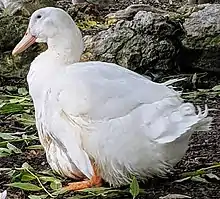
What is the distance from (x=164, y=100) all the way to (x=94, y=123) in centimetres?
32

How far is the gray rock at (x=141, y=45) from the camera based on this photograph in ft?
17.4

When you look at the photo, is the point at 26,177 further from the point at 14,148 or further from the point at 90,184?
the point at 14,148

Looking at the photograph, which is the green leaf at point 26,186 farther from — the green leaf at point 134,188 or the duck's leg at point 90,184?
the green leaf at point 134,188

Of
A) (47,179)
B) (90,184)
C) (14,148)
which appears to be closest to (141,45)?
(14,148)

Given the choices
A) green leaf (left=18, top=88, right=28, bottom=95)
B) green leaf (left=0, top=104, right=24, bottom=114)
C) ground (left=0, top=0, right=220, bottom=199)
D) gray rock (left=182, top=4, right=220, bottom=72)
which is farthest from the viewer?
gray rock (left=182, top=4, right=220, bottom=72)

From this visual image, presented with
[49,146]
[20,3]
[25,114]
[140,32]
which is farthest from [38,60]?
[20,3]

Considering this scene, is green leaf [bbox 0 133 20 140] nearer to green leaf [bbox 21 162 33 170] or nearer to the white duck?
green leaf [bbox 21 162 33 170]

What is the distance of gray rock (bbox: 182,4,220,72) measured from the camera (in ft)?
18.0

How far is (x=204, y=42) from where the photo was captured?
5.56 meters

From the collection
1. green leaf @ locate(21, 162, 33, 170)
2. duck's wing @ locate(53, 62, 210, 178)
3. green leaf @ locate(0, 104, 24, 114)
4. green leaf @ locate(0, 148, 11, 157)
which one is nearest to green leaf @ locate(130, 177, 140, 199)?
duck's wing @ locate(53, 62, 210, 178)

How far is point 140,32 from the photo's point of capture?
17.8 ft

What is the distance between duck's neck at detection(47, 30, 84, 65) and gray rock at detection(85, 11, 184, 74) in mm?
1946

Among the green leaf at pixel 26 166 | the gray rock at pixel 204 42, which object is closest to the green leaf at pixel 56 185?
the green leaf at pixel 26 166

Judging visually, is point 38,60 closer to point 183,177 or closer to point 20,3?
point 183,177
